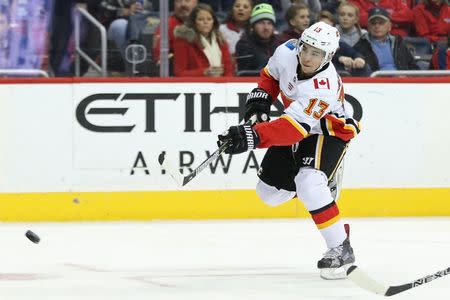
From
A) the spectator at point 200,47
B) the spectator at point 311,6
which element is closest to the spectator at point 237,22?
the spectator at point 200,47

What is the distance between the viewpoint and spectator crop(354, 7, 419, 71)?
8906 mm

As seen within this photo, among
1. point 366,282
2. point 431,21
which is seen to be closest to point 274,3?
point 431,21

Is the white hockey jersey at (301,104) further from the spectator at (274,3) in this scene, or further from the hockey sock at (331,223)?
the spectator at (274,3)

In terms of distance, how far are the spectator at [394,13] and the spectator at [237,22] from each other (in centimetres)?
84

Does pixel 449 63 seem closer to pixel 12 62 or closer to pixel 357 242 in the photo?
pixel 357 242

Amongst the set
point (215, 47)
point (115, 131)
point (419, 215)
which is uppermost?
point (215, 47)

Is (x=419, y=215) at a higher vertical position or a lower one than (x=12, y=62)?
lower

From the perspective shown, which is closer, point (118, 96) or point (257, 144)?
point (257, 144)

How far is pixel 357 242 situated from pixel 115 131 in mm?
1996

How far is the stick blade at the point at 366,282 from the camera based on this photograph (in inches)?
198

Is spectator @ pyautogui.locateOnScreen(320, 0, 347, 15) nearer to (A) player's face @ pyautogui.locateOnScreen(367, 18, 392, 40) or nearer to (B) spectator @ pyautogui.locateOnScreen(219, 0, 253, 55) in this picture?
(A) player's face @ pyautogui.locateOnScreen(367, 18, 392, 40)

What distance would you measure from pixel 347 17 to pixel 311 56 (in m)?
3.30

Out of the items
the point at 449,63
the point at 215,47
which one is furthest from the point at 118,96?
the point at 449,63

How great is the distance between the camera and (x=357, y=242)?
7285mm
